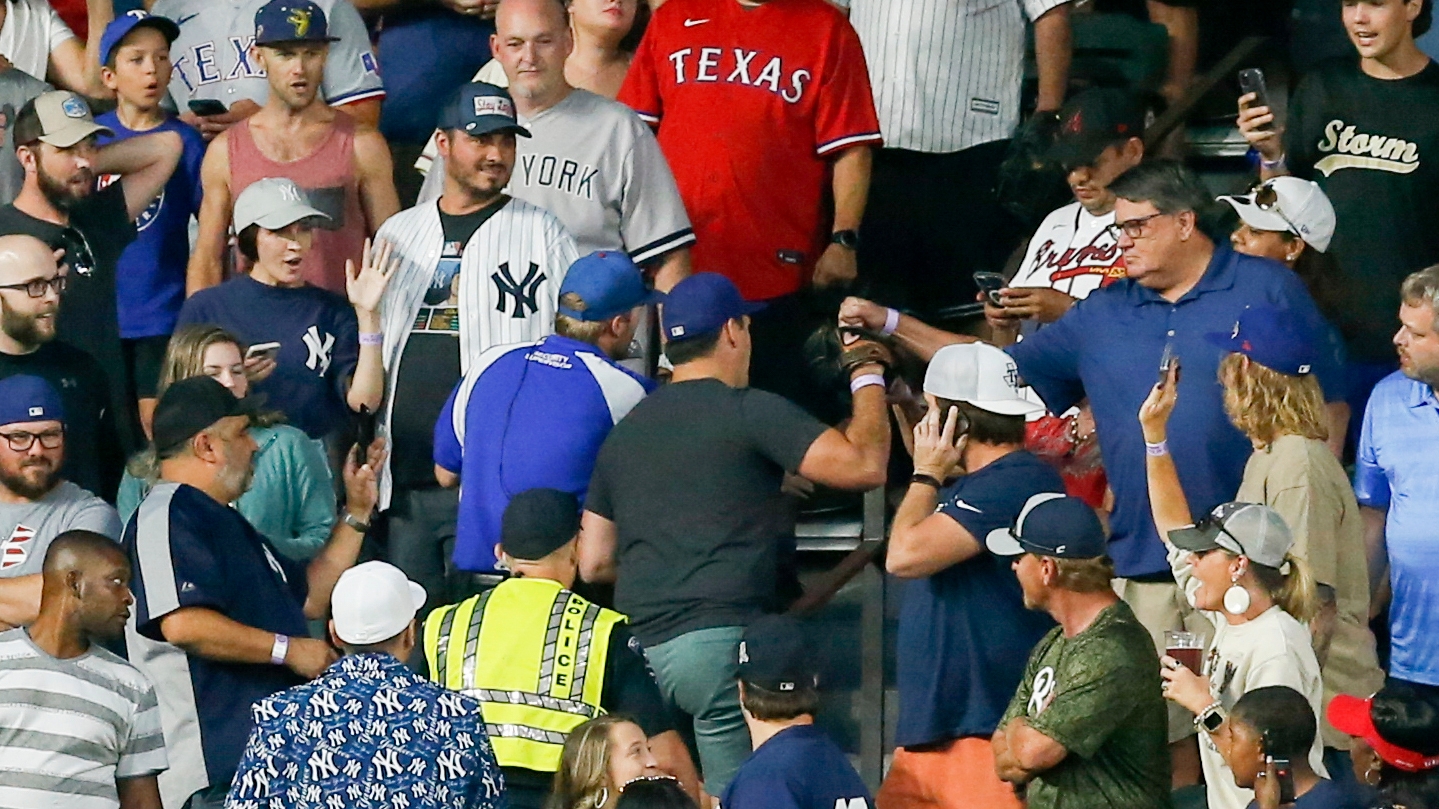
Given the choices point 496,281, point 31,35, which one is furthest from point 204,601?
point 31,35

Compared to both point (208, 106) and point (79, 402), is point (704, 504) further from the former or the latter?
point (208, 106)

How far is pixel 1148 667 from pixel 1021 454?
2.93 ft

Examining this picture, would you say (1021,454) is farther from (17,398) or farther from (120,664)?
(17,398)

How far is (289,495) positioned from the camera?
334 inches

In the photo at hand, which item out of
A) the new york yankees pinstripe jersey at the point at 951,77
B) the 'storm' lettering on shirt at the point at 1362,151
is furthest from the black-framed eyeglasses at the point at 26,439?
the 'storm' lettering on shirt at the point at 1362,151

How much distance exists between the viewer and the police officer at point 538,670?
23.0 feet

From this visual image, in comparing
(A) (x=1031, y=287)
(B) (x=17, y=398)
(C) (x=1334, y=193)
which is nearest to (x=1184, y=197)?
(A) (x=1031, y=287)

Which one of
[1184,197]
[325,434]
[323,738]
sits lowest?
[325,434]

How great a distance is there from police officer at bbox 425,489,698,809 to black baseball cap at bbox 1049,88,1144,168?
275 centimetres

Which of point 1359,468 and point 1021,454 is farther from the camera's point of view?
point 1359,468

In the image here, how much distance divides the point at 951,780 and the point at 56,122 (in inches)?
172

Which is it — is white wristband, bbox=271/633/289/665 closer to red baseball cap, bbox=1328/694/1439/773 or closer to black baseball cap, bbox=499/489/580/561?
black baseball cap, bbox=499/489/580/561

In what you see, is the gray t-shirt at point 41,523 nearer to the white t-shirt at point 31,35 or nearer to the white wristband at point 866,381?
the white wristband at point 866,381

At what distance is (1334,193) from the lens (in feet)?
30.2
